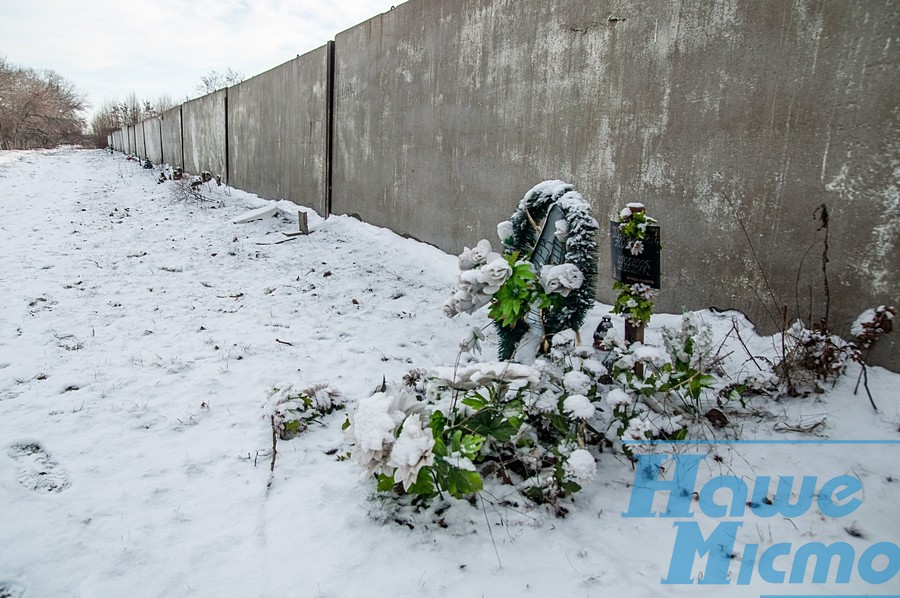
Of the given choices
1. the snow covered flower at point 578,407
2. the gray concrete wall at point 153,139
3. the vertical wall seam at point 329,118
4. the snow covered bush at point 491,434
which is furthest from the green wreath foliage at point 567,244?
the gray concrete wall at point 153,139

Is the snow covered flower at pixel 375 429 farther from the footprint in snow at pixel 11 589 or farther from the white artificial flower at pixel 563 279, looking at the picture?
the footprint in snow at pixel 11 589

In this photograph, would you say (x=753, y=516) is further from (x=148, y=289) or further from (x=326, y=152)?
(x=326, y=152)

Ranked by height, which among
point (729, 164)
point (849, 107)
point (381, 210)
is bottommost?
point (381, 210)

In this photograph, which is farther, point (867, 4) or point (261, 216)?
point (261, 216)

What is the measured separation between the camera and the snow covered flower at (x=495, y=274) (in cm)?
262

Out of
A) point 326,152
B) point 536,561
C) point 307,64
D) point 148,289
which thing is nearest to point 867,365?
point 536,561

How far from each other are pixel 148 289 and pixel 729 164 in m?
5.18

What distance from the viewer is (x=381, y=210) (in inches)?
289

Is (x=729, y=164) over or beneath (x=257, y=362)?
over

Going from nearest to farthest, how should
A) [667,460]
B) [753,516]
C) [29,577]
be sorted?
[29,577]
[753,516]
[667,460]

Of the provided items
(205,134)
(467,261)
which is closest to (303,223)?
(467,261)

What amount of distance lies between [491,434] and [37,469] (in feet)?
6.60

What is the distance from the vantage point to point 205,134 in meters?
16.5

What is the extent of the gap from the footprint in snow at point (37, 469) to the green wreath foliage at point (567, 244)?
2193 mm
